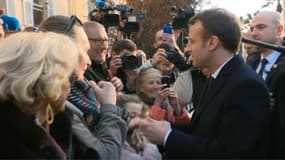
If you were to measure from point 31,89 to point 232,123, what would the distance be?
1.05 m

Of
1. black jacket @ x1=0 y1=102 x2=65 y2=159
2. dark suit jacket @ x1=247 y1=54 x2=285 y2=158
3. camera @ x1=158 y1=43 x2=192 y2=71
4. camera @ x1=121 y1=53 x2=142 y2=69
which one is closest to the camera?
black jacket @ x1=0 y1=102 x2=65 y2=159

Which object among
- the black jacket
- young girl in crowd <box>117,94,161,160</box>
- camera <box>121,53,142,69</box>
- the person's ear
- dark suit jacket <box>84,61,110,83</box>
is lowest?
young girl in crowd <box>117,94,161,160</box>

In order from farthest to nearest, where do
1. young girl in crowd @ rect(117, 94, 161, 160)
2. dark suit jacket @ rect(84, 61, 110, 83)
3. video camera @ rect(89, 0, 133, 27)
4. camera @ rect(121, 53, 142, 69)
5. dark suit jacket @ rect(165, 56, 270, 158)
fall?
video camera @ rect(89, 0, 133, 27), camera @ rect(121, 53, 142, 69), dark suit jacket @ rect(84, 61, 110, 83), young girl in crowd @ rect(117, 94, 161, 160), dark suit jacket @ rect(165, 56, 270, 158)

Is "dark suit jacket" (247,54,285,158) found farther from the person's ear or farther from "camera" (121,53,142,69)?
"camera" (121,53,142,69)

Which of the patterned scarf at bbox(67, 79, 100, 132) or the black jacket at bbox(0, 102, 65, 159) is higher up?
the black jacket at bbox(0, 102, 65, 159)

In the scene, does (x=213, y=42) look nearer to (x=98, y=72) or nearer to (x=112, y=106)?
(x=112, y=106)

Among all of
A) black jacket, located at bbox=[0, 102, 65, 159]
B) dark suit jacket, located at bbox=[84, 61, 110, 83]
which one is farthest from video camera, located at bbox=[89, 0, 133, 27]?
black jacket, located at bbox=[0, 102, 65, 159]

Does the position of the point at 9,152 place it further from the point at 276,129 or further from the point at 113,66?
the point at 113,66

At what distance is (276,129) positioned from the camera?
260 cm

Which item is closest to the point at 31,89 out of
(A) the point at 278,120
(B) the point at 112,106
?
(B) the point at 112,106

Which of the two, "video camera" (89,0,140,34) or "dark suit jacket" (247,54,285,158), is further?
"video camera" (89,0,140,34)

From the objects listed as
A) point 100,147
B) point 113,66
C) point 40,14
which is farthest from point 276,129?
point 40,14

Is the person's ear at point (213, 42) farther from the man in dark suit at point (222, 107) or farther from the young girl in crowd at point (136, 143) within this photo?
the young girl in crowd at point (136, 143)

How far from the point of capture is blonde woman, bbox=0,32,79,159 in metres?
1.86
